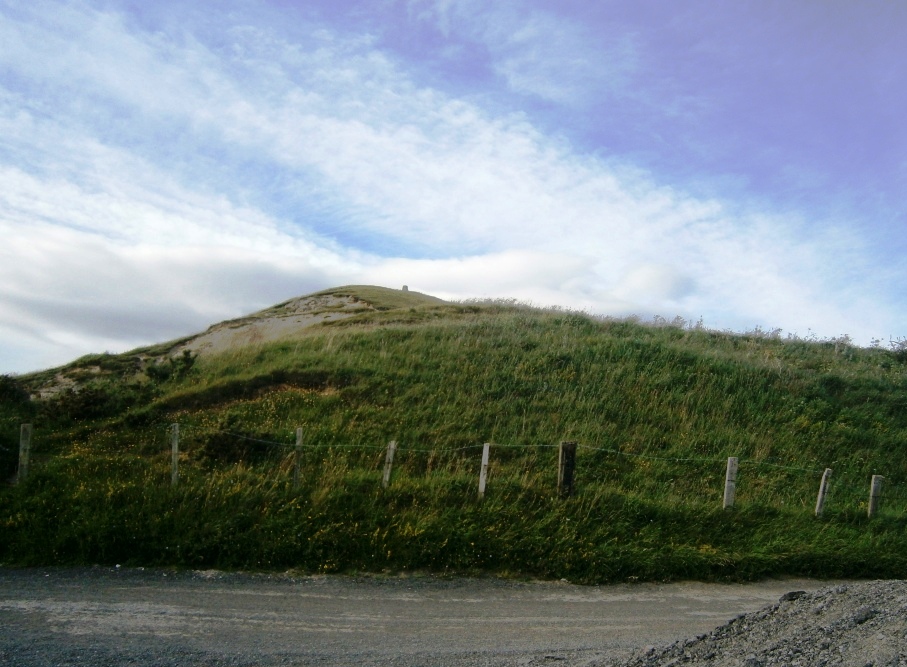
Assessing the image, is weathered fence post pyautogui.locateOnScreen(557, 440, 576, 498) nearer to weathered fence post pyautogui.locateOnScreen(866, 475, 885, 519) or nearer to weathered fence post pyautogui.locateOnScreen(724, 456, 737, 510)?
weathered fence post pyautogui.locateOnScreen(724, 456, 737, 510)

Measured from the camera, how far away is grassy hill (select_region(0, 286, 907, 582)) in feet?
38.4

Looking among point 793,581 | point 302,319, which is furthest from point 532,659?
point 302,319

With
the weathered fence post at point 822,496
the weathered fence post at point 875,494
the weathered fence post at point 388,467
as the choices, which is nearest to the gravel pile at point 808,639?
the weathered fence post at point 388,467

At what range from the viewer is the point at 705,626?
9477 mm

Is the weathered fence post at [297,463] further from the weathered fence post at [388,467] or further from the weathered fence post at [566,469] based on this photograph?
the weathered fence post at [566,469]

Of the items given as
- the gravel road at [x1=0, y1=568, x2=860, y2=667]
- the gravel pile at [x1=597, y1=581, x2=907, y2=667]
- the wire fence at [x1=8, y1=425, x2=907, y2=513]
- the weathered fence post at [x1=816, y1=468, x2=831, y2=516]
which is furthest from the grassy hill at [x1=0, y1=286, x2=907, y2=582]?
the gravel pile at [x1=597, y1=581, x2=907, y2=667]

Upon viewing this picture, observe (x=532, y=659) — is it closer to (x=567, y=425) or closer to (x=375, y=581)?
(x=375, y=581)

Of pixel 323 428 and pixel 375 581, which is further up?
pixel 323 428

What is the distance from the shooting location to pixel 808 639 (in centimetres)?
643

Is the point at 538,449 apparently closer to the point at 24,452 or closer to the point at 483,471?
the point at 483,471

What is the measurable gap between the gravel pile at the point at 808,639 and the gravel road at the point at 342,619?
94 millimetres

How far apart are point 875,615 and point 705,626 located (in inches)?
114

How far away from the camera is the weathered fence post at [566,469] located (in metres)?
13.8

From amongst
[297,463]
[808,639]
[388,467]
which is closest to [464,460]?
[388,467]
